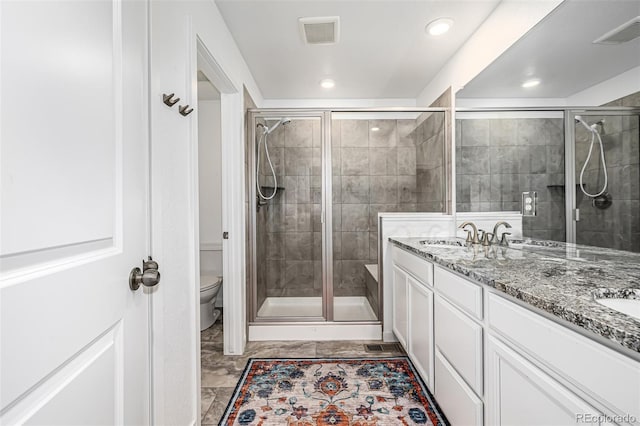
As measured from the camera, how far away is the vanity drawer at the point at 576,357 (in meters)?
0.63

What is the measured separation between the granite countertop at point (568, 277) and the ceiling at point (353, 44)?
4.92 ft

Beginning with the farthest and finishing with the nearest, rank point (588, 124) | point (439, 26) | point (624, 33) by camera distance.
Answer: point (439, 26) < point (588, 124) < point (624, 33)

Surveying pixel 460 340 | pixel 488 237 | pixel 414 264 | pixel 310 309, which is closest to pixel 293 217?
pixel 310 309

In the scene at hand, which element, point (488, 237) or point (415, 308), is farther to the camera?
point (488, 237)

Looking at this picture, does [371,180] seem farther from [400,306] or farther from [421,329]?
[421,329]

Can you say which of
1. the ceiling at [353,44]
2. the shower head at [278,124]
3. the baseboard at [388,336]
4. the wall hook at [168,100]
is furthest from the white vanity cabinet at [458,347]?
the shower head at [278,124]

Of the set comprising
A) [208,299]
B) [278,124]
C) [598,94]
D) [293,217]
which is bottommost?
[208,299]

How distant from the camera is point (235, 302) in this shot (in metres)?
2.47

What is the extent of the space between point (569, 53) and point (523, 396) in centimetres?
152

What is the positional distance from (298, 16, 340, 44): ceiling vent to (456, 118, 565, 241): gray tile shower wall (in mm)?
1184

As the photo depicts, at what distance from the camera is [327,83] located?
3109 mm

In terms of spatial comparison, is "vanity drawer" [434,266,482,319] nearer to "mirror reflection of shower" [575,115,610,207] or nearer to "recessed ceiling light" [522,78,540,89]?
"mirror reflection of shower" [575,115,610,207]

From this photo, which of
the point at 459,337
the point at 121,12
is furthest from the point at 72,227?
the point at 459,337

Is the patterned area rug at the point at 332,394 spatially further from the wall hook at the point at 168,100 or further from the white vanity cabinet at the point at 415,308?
the wall hook at the point at 168,100
